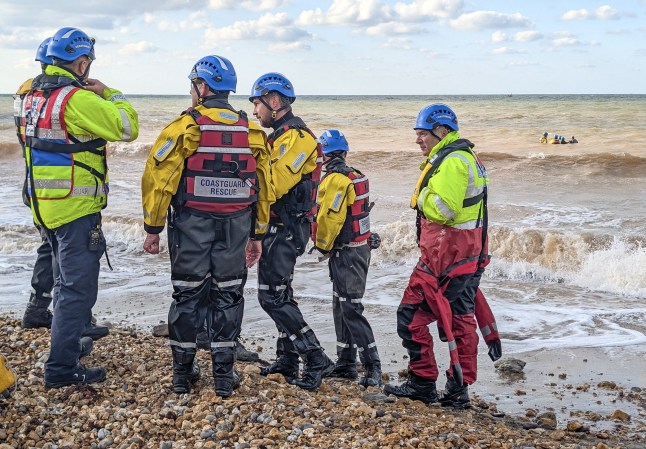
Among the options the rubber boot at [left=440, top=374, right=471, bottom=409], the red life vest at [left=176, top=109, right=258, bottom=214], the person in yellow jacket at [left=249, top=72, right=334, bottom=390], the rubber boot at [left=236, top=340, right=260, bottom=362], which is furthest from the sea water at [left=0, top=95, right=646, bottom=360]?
the red life vest at [left=176, top=109, right=258, bottom=214]

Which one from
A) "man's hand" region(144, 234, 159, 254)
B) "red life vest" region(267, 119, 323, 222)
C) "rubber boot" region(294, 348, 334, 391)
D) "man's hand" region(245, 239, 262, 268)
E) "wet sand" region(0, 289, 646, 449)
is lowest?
"wet sand" region(0, 289, 646, 449)

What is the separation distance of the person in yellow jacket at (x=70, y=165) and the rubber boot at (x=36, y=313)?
4.87 feet

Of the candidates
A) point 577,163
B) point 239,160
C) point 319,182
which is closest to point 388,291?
point 319,182

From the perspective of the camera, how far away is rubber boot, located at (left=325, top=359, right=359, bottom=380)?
6.57 metres

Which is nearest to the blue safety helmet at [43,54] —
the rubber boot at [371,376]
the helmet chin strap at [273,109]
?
the helmet chin strap at [273,109]

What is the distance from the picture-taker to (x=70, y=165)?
501 centimetres

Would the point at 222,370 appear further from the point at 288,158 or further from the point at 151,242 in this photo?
the point at 288,158

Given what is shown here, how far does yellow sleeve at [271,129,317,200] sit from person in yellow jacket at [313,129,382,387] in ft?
1.80

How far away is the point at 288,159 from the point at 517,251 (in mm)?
8797

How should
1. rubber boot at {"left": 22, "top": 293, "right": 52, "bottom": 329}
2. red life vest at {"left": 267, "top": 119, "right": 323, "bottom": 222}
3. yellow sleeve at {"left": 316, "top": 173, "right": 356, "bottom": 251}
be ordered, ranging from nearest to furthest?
red life vest at {"left": 267, "top": 119, "right": 323, "bottom": 222}, yellow sleeve at {"left": 316, "top": 173, "right": 356, "bottom": 251}, rubber boot at {"left": 22, "top": 293, "right": 52, "bottom": 329}

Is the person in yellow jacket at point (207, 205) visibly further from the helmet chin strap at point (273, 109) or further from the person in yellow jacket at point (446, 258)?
the person in yellow jacket at point (446, 258)

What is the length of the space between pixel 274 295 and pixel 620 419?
9.40ft

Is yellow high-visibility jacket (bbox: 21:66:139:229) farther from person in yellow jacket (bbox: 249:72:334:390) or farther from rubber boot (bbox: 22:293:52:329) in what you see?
rubber boot (bbox: 22:293:52:329)

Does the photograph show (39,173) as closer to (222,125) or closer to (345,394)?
(222,125)
